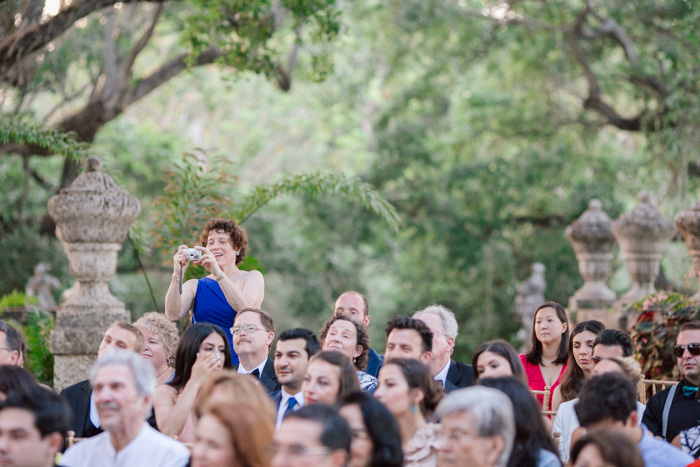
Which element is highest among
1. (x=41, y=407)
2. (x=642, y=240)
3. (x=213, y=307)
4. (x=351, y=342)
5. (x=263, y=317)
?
(x=642, y=240)

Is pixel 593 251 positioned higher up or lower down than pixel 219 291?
higher up

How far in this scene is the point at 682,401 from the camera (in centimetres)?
525

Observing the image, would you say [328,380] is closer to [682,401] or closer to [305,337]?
[305,337]

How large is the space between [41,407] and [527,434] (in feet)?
6.82

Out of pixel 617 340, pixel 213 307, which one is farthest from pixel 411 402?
pixel 213 307

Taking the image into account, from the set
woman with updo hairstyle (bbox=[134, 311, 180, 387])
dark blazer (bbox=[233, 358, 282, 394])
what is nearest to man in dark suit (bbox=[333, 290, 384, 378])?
dark blazer (bbox=[233, 358, 282, 394])

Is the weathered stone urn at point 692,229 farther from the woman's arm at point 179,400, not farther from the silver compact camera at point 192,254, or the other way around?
the woman's arm at point 179,400

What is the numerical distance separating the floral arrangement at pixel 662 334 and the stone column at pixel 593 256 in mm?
2389

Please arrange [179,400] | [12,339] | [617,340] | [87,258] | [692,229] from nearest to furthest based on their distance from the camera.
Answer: [179,400] < [617,340] < [12,339] < [87,258] < [692,229]

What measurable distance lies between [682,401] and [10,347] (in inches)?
156

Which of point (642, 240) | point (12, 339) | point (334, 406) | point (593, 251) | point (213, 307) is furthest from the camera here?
point (593, 251)

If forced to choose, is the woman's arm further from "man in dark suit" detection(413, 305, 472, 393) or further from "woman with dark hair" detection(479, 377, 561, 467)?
"woman with dark hair" detection(479, 377, 561, 467)

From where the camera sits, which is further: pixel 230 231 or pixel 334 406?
pixel 230 231

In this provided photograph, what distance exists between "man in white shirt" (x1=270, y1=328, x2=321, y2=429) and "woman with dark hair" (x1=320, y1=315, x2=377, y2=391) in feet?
1.24
